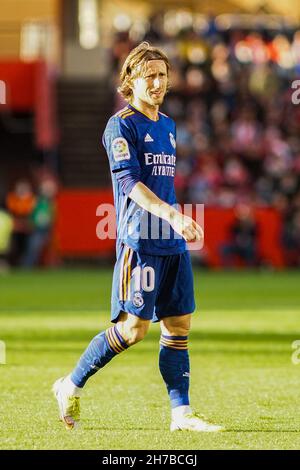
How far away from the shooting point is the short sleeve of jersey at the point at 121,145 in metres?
8.05

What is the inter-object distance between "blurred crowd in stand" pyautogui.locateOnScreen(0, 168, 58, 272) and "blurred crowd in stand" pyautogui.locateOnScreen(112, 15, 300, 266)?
2.91 m

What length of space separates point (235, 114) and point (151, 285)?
25.3m

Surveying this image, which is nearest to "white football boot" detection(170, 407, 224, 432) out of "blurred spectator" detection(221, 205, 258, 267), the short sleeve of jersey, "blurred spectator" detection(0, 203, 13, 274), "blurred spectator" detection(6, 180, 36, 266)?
the short sleeve of jersey

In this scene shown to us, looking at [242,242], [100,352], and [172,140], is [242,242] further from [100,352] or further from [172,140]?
[100,352]

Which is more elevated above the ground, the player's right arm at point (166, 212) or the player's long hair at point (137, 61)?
the player's long hair at point (137, 61)

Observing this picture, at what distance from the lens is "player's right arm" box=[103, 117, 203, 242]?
7.84 metres

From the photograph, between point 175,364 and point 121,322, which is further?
point 175,364

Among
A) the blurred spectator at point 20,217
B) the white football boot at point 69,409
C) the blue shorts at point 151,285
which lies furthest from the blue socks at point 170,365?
the blurred spectator at point 20,217

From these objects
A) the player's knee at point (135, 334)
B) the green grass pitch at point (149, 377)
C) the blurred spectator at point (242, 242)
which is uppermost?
the player's knee at point (135, 334)

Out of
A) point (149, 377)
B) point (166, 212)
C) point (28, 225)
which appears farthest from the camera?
point (28, 225)

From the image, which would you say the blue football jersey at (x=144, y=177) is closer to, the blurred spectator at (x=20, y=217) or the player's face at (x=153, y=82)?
the player's face at (x=153, y=82)

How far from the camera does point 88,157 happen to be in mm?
33281

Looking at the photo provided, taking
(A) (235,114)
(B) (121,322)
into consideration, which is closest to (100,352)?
(B) (121,322)

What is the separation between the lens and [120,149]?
8.06 m
